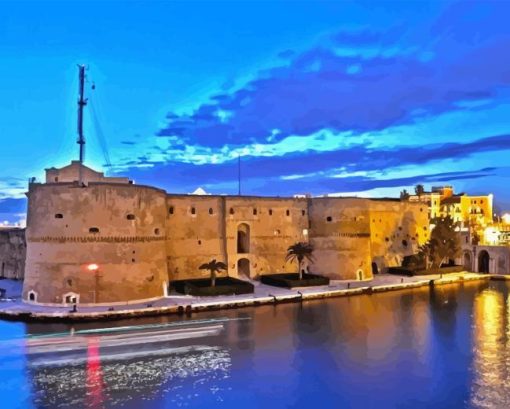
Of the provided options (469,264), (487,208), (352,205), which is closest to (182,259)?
(352,205)

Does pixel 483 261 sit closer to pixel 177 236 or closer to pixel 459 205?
pixel 459 205

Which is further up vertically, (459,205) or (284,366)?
(459,205)

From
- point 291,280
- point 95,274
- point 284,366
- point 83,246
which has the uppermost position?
point 83,246

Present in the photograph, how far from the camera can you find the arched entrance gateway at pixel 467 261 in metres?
42.9

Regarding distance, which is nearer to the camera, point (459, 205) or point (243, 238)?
point (243, 238)

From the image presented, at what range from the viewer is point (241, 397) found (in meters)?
14.1

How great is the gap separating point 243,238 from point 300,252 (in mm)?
4452

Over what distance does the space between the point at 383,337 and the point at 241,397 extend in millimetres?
8426

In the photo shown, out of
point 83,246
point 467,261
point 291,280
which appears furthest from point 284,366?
point 467,261

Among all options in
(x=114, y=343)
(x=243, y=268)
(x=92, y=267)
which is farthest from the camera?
(x=243, y=268)

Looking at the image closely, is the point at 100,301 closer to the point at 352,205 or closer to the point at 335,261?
the point at 335,261

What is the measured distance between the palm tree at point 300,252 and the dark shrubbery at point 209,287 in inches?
187

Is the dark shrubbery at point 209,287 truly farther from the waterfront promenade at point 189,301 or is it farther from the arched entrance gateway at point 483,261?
the arched entrance gateway at point 483,261

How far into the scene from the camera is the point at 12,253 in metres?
34.7
